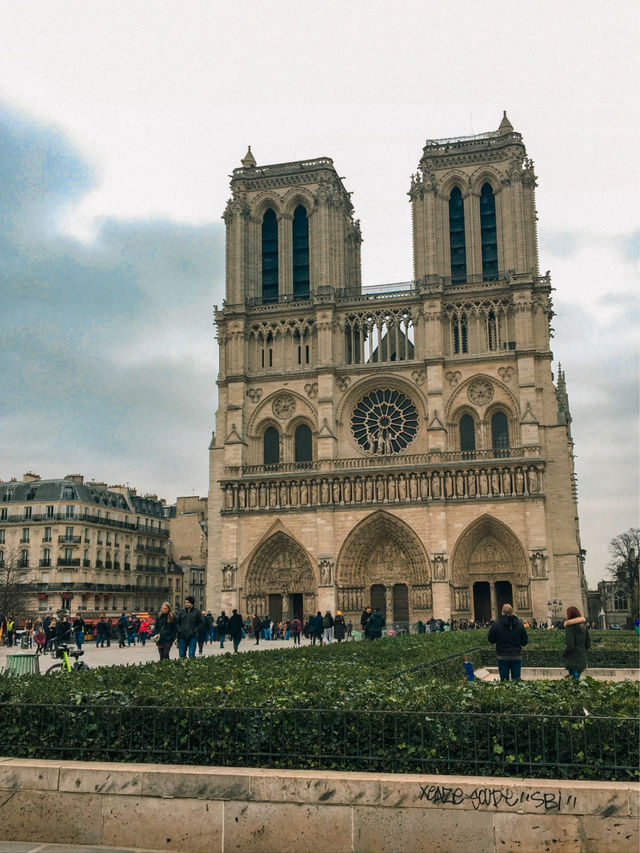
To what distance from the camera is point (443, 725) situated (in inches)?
244

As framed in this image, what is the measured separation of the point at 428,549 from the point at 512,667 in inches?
1099

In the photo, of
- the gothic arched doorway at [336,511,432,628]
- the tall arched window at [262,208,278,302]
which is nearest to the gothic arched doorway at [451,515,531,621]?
the gothic arched doorway at [336,511,432,628]

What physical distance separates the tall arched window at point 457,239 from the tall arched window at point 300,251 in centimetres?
785

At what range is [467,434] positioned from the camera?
42.1 m

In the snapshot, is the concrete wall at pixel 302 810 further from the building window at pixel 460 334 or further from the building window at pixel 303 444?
the building window at pixel 460 334

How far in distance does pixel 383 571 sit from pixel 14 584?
20279 mm

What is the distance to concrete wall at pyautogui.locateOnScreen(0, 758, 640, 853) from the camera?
5527mm

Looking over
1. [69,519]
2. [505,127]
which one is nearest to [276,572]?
[69,519]

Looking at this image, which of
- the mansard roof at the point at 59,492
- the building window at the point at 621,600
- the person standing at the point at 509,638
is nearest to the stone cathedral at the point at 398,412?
the mansard roof at the point at 59,492

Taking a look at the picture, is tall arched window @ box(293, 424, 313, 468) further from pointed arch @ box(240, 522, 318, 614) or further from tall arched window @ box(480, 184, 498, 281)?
tall arched window @ box(480, 184, 498, 281)

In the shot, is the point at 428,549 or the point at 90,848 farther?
the point at 428,549

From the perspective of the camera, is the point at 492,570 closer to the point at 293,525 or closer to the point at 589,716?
the point at 293,525

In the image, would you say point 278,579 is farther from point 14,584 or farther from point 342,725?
point 342,725

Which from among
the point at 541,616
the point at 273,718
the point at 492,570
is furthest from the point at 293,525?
the point at 273,718
